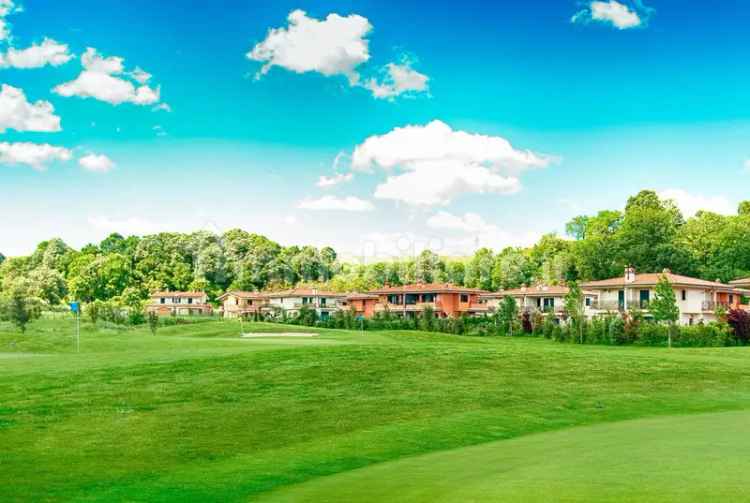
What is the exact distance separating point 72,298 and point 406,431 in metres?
115

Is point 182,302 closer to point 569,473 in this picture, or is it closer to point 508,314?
point 508,314

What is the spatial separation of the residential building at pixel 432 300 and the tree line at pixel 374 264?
490 inches

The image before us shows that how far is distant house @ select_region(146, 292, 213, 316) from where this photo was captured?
115 meters

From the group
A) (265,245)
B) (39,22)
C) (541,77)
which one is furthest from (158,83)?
(265,245)

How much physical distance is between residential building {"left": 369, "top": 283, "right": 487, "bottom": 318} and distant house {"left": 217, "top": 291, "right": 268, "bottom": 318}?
1946 cm

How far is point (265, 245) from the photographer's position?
148625 millimetres

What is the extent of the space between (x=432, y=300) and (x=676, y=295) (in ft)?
100

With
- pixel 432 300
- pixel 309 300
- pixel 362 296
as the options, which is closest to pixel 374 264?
pixel 309 300

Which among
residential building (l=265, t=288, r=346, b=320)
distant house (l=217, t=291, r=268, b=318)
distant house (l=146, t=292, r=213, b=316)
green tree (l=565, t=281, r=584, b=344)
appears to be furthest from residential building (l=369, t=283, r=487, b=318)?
distant house (l=146, t=292, r=213, b=316)

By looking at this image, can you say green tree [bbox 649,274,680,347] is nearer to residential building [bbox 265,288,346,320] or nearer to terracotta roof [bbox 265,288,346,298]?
residential building [bbox 265,288,346,320]

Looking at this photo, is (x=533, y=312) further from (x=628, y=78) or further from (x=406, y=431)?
(x=406, y=431)

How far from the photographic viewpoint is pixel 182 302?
119 metres

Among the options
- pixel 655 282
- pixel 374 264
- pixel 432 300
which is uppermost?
pixel 374 264

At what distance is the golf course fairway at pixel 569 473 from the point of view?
10648mm
